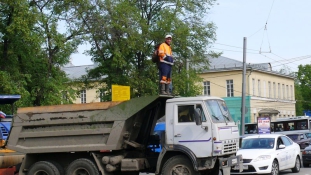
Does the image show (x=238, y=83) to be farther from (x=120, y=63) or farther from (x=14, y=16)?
(x=14, y=16)

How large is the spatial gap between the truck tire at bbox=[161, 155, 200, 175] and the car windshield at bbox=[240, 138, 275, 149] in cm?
598

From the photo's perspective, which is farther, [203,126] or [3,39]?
[3,39]

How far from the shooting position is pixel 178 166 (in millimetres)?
14562

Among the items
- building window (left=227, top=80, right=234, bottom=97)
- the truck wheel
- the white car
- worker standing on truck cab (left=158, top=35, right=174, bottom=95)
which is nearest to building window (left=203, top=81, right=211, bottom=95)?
building window (left=227, top=80, right=234, bottom=97)

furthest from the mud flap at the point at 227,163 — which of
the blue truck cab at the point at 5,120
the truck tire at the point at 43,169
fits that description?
the blue truck cab at the point at 5,120

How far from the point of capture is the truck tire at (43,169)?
15.4 metres

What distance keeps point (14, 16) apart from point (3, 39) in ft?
9.79

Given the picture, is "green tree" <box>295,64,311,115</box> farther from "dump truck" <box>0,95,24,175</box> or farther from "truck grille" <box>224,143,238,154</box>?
"dump truck" <box>0,95,24,175</box>

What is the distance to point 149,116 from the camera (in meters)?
15.6

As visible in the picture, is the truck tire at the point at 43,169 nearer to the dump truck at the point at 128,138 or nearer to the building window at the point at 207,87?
the dump truck at the point at 128,138

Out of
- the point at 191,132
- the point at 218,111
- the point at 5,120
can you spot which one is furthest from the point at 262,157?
the point at 5,120

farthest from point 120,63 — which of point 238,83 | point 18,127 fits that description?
point 238,83

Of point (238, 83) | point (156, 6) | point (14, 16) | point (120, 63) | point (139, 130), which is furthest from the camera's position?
point (238, 83)

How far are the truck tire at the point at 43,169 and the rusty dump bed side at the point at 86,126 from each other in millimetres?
391
